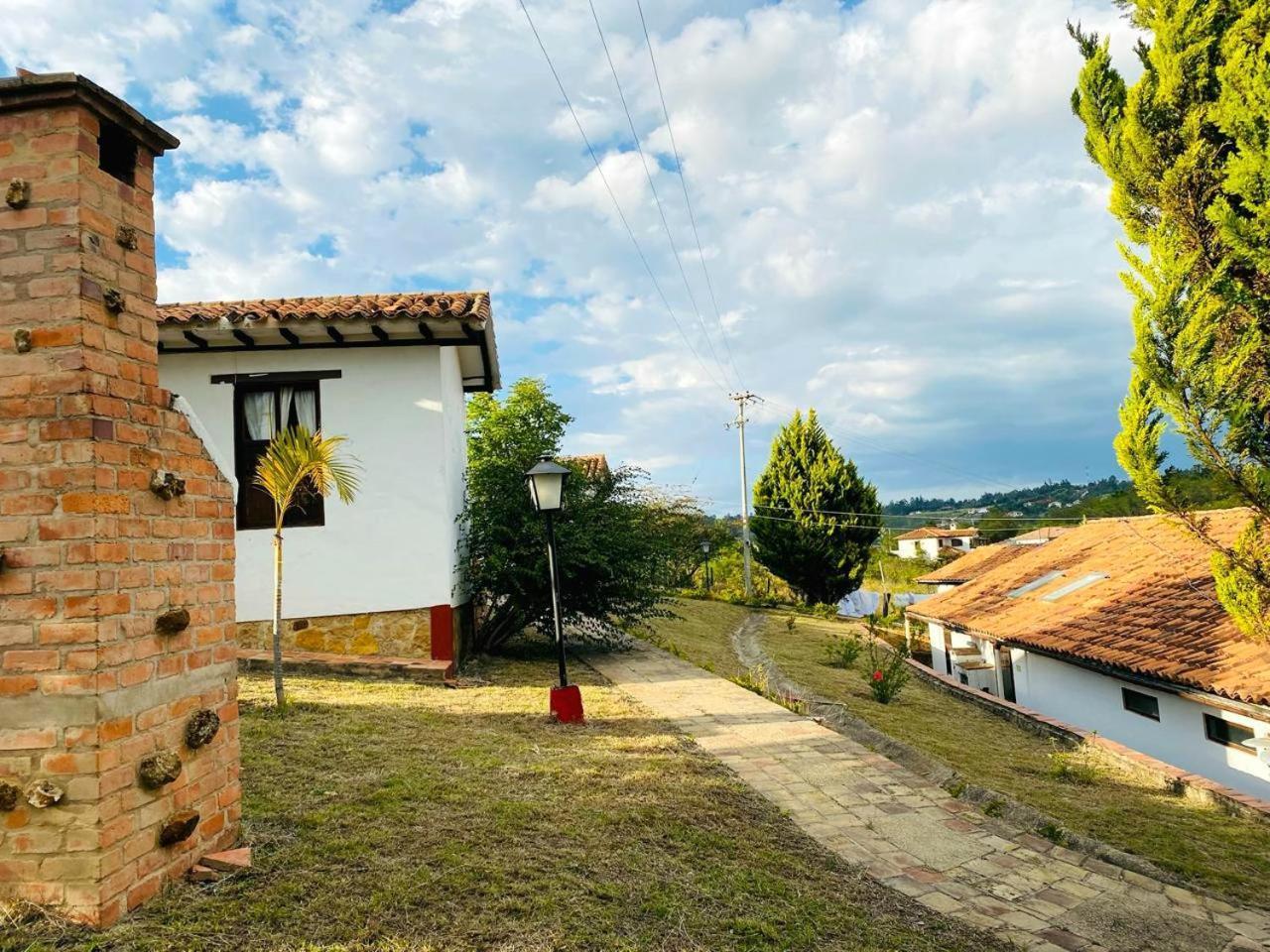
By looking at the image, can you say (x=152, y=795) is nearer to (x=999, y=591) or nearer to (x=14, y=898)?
(x=14, y=898)

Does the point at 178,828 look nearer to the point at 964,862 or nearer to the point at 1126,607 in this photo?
the point at 964,862

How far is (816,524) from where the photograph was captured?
1053 inches

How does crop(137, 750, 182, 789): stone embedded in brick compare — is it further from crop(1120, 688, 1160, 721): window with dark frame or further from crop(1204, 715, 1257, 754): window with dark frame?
crop(1120, 688, 1160, 721): window with dark frame

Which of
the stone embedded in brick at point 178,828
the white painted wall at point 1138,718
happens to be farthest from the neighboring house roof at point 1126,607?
the stone embedded in brick at point 178,828

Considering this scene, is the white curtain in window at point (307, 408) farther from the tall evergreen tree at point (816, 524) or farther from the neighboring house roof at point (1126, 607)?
the tall evergreen tree at point (816, 524)

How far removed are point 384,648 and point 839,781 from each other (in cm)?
563

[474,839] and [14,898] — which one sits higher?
[14,898]

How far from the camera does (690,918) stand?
3.17m

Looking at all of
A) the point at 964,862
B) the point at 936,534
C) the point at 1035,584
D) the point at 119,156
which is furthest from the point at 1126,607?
the point at 936,534

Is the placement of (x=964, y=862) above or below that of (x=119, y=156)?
below

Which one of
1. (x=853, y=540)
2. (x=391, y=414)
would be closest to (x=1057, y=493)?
(x=853, y=540)

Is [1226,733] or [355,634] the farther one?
[1226,733]

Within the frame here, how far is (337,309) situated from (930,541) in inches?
2853

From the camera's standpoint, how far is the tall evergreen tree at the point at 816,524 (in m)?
26.9
